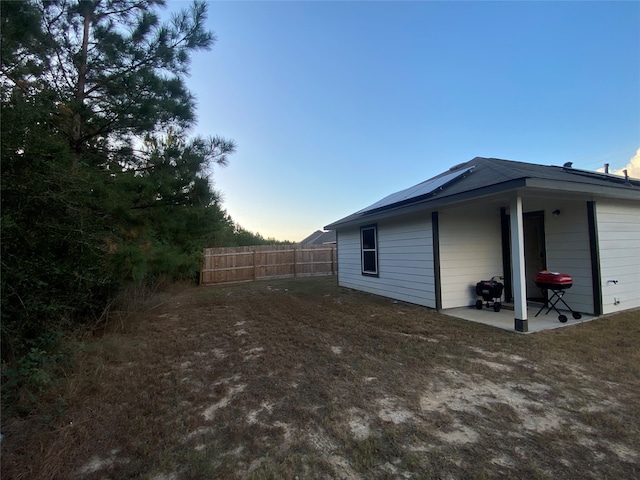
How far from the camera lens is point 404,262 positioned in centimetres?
715

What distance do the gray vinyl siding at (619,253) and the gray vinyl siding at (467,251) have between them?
1.78 meters

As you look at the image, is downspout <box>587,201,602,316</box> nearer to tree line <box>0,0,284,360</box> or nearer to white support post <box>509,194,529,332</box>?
white support post <box>509,194,529,332</box>

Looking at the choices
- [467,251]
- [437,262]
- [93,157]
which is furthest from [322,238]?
[93,157]

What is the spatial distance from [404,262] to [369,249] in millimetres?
1670

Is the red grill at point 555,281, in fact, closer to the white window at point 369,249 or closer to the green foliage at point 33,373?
the white window at point 369,249

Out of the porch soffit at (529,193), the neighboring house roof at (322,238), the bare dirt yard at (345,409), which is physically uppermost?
the neighboring house roof at (322,238)

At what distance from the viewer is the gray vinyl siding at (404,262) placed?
638cm

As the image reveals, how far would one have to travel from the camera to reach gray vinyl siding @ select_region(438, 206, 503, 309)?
6195mm

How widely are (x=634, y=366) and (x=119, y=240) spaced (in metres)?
6.22

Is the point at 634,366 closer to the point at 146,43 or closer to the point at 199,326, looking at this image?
the point at 199,326

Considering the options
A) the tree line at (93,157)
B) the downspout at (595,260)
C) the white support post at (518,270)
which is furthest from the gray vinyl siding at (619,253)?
the tree line at (93,157)

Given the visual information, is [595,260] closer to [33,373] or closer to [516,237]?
[516,237]

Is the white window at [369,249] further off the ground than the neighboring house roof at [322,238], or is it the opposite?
the neighboring house roof at [322,238]

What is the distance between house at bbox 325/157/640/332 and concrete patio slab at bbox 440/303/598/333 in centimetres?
25
